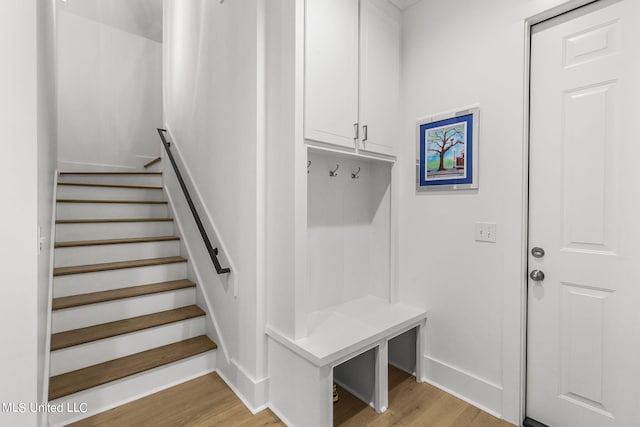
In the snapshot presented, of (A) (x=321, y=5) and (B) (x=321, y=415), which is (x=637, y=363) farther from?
(A) (x=321, y=5)

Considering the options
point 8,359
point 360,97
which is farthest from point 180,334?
point 360,97

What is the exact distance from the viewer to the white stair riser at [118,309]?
2.02m

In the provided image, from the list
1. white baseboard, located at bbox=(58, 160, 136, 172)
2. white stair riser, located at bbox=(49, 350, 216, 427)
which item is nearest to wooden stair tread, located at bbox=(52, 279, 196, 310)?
white stair riser, located at bbox=(49, 350, 216, 427)

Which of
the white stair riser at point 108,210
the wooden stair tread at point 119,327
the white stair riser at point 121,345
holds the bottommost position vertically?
the white stair riser at point 121,345

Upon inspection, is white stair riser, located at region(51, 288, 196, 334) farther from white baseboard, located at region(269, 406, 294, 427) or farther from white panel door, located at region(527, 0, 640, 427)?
white panel door, located at region(527, 0, 640, 427)

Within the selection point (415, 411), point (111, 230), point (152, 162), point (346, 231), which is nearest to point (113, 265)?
point (111, 230)

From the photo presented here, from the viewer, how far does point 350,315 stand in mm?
2115

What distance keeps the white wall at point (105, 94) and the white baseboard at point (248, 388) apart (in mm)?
3392

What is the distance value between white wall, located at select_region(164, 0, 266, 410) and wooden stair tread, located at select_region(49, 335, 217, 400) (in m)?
0.25

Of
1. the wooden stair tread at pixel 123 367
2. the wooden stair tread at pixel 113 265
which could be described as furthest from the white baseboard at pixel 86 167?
the wooden stair tread at pixel 123 367

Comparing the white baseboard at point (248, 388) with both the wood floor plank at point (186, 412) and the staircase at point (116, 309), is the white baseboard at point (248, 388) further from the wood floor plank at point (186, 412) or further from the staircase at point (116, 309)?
the staircase at point (116, 309)

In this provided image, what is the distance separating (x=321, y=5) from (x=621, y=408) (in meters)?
2.58

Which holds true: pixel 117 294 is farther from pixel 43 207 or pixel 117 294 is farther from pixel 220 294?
pixel 43 207

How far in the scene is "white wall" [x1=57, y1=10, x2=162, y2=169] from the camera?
3750 mm
